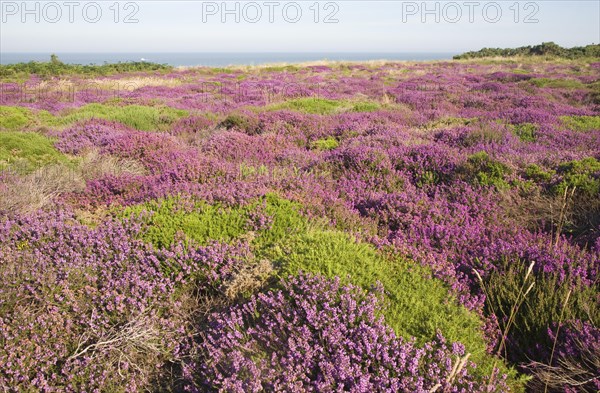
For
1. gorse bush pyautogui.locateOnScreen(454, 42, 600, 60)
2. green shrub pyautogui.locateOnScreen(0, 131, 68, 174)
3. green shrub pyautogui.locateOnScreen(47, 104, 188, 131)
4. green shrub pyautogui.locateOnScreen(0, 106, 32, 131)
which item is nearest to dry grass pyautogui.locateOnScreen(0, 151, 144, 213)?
green shrub pyautogui.locateOnScreen(0, 131, 68, 174)

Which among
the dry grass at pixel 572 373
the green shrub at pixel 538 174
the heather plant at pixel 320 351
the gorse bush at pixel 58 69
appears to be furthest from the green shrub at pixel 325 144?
the gorse bush at pixel 58 69

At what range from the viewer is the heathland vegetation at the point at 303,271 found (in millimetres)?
2711

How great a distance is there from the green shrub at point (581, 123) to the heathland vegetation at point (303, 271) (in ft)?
10.8

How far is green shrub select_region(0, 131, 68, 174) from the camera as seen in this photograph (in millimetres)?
7130

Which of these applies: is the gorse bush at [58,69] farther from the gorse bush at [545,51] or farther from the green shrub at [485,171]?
the gorse bush at [545,51]

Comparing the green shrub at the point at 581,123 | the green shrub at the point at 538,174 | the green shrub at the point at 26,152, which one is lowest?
the green shrub at the point at 538,174

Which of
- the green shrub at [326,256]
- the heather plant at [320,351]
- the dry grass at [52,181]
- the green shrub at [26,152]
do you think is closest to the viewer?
the heather plant at [320,351]

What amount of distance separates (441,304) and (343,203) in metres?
2.28

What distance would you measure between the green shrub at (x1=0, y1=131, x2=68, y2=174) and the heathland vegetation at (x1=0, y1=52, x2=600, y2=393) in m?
0.06

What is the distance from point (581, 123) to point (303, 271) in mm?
10334

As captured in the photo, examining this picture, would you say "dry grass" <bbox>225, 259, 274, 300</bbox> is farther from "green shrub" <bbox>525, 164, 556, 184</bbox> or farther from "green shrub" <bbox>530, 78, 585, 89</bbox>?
"green shrub" <bbox>530, 78, 585, 89</bbox>

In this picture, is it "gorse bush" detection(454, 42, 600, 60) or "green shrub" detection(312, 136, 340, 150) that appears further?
"gorse bush" detection(454, 42, 600, 60)

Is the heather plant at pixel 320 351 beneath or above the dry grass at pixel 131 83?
beneath

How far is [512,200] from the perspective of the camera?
5188mm
